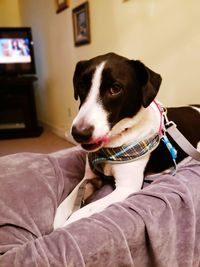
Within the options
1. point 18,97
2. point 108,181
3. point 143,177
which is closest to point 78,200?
point 108,181

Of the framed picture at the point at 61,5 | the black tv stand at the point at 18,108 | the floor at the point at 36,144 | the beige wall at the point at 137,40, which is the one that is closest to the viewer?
the beige wall at the point at 137,40

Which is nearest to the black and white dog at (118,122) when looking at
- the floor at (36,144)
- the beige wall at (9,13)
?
the floor at (36,144)

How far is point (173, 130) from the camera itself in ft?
3.78

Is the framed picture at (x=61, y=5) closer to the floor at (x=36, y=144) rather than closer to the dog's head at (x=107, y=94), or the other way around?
the floor at (x=36, y=144)

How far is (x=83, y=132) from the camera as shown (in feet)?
2.90

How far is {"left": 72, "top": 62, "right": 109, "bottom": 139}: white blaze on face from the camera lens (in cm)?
90

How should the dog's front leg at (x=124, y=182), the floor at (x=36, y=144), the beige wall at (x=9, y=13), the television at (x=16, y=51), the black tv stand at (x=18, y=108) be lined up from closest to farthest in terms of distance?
the dog's front leg at (x=124, y=182) < the floor at (x=36, y=144) < the television at (x=16, y=51) < the black tv stand at (x=18, y=108) < the beige wall at (x=9, y=13)

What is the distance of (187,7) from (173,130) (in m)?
0.82

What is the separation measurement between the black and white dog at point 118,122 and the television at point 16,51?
2873 millimetres

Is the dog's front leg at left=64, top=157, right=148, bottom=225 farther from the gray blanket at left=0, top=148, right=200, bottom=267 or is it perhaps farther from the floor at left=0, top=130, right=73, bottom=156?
the floor at left=0, top=130, right=73, bottom=156

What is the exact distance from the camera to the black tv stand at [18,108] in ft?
12.3

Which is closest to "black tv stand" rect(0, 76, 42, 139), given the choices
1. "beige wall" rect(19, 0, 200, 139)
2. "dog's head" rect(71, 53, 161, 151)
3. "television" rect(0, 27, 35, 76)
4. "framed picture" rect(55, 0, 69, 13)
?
"television" rect(0, 27, 35, 76)

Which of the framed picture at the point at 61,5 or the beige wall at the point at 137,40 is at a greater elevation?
the framed picture at the point at 61,5

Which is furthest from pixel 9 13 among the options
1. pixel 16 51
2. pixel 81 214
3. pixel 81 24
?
pixel 81 214
